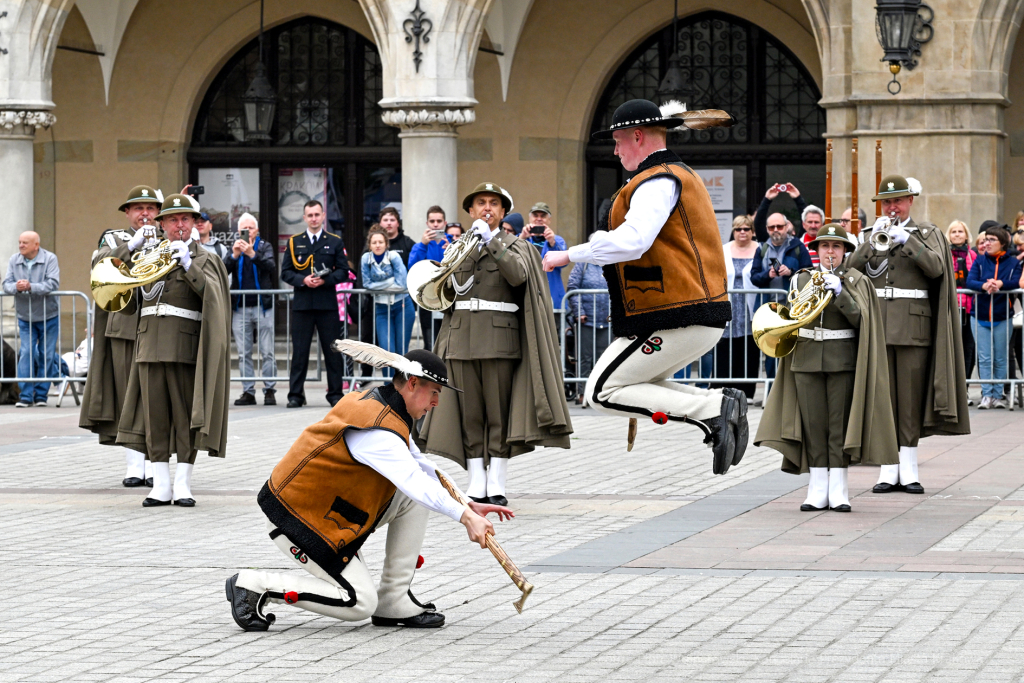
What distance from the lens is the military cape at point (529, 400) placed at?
959 cm

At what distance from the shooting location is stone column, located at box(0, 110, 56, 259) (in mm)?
19266

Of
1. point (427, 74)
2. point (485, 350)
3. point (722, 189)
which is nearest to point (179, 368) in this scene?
point (485, 350)

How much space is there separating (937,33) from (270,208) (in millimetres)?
9590

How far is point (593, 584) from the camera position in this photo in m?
7.48

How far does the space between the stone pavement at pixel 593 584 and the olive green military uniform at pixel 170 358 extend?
1.40 ft

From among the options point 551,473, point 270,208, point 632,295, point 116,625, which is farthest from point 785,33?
point 116,625

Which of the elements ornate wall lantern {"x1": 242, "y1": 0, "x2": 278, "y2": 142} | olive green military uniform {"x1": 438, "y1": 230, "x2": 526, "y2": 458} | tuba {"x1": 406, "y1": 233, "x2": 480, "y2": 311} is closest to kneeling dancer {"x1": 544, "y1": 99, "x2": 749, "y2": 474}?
tuba {"x1": 406, "y1": 233, "x2": 480, "y2": 311}

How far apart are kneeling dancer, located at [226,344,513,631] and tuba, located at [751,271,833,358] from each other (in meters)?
3.04

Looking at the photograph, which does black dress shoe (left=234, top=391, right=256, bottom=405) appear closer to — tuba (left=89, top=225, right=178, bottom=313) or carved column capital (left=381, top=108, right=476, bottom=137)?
carved column capital (left=381, top=108, right=476, bottom=137)

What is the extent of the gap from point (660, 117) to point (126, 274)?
4.01 m

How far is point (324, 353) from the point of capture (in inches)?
635

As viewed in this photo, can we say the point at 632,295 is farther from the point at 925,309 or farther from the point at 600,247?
the point at 925,309

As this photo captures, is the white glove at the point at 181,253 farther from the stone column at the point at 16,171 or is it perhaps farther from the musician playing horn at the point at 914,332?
the stone column at the point at 16,171

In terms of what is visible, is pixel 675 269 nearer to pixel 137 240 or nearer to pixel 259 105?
pixel 137 240
